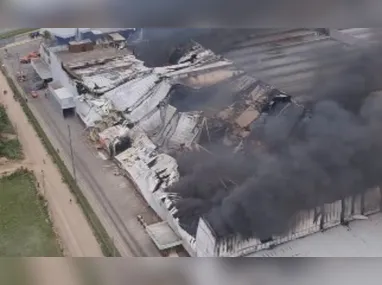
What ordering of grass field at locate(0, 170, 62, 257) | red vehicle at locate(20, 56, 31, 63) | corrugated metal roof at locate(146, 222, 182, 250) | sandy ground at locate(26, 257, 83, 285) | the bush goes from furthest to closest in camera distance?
red vehicle at locate(20, 56, 31, 63)
the bush
corrugated metal roof at locate(146, 222, 182, 250)
grass field at locate(0, 170, 62, 257)
sandy ground at locate(26, 257, 83, 285)

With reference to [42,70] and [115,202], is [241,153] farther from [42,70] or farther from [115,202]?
[42,70]

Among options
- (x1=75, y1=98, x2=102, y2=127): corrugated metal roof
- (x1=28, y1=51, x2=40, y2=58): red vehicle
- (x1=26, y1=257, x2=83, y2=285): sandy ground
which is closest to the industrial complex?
(x1=75, y1=98, x2=102, y2=127): corrugated metal roof

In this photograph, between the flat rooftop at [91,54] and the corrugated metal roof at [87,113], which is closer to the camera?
the flat rooftop at [91,54]

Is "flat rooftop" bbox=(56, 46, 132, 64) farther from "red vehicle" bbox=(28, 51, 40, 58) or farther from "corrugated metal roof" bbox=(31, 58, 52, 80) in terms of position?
"red vehicle" bbox=(28, 51, 40, 58)

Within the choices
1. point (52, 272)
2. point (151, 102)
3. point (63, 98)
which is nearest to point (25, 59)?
point (63, 98)

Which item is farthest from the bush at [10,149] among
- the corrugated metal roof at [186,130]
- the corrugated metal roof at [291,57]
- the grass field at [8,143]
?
the corrugated metal roof at [291,57]

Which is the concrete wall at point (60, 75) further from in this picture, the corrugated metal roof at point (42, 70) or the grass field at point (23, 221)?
the grass field at point (23, 221)
